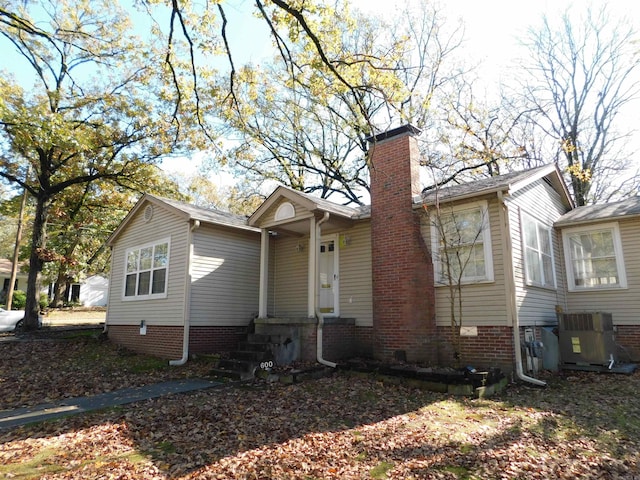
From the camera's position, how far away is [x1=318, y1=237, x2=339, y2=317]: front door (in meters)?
11.1

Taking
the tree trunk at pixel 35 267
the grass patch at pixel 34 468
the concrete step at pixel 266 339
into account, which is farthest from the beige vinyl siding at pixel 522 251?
the tree trunk at pixel 35 267

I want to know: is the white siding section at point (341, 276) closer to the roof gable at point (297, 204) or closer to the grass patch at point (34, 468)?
the roof gable at point (297, 204)

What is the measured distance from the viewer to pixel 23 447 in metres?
4.77

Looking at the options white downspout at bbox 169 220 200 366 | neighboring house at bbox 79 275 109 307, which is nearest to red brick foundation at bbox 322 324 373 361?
white downspout at bbox 169 220 200 366

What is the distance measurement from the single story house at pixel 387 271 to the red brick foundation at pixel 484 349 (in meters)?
0.02

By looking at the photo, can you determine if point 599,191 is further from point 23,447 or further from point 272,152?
point 23,447

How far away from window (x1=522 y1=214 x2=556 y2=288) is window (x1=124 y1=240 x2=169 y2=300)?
959cm

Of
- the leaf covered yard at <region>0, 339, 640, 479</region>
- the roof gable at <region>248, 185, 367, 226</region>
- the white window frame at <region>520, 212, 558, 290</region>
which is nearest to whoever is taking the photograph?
the leaf covered yard at <region>0, 339, 640, 479</region>

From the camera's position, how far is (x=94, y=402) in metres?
A: 6.95

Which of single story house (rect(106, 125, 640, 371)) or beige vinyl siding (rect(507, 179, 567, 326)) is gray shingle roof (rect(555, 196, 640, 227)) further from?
beige vinyl siding (rect(507, 179, 567, 326))

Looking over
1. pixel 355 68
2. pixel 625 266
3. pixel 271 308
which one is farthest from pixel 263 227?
pixel 625 266

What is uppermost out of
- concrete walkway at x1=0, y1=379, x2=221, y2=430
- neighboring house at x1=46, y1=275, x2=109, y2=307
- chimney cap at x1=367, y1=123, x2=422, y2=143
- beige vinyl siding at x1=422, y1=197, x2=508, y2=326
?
chimney cap at x1=367, y1=123, x2=422, y2=143

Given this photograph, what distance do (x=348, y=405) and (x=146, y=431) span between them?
9.67 ft

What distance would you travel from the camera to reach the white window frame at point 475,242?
8531 millimetres
